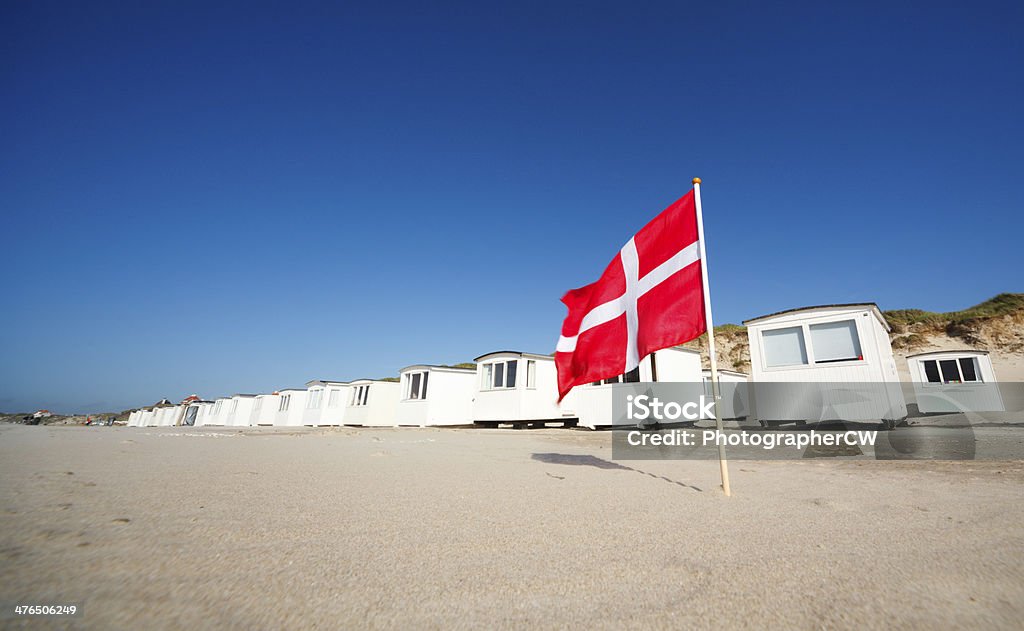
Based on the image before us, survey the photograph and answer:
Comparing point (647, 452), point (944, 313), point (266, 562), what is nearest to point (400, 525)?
point (266, 562)

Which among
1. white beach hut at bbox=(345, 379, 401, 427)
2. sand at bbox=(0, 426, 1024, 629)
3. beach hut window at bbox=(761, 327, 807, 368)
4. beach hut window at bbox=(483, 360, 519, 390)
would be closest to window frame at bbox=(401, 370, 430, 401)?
white beach hut at bbox=(345, 379, 401, 427)

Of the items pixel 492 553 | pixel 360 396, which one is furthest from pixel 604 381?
pixel 360 396

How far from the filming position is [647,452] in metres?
7.25

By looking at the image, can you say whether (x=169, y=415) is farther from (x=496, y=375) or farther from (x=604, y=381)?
(x=604, y=381)

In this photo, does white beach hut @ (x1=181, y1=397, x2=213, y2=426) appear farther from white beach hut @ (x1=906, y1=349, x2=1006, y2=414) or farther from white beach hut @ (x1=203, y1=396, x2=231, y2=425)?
white beach hut @ (x1=906, y1=349, x2=1006, y2=414)

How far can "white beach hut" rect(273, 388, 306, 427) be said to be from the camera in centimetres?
3083

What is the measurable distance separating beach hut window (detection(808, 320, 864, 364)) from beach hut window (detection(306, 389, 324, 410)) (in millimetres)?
28562

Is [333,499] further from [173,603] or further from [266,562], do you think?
[173,603]

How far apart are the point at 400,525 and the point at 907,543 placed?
2639 mm

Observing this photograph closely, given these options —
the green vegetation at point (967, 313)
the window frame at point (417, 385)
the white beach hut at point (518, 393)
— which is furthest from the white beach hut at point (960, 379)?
the window frame at point (417, 385)

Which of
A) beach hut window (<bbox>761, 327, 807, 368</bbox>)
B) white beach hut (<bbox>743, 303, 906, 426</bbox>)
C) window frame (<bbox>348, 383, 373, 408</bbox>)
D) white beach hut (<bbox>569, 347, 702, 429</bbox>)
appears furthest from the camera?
window frame (<bbox>348, 383, 373, 408</bbox>)

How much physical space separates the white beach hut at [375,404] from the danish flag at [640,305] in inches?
827

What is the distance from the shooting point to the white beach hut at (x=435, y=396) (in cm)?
2170

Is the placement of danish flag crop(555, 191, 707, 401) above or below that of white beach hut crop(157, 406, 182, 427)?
above
